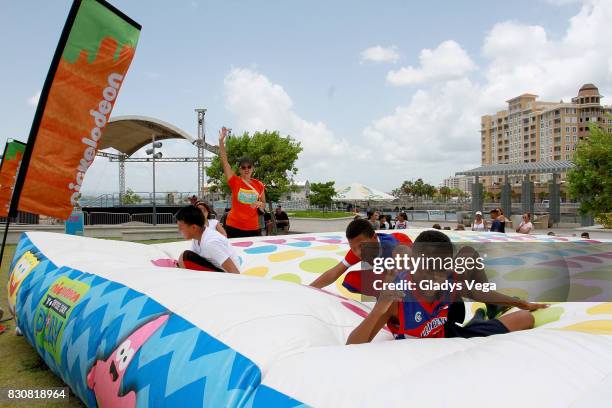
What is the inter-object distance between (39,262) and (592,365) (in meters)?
4.03

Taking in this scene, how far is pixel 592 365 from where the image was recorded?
5.30ft

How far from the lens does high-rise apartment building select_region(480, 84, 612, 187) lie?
267ft

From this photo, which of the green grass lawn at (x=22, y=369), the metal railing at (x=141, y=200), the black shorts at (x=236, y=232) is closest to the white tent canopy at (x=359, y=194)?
the metal railing at (x=141, y=200)

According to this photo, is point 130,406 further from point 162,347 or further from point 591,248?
point 591,248

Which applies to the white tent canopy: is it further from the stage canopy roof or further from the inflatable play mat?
the inflatable play mat

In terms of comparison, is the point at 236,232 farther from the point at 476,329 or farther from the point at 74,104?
the point at 476,329

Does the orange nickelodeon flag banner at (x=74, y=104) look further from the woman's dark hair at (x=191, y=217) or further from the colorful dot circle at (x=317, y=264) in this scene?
the colorful dot circle at (x=317, y=264)

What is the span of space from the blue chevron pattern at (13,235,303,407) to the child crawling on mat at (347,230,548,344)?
563 millimetres

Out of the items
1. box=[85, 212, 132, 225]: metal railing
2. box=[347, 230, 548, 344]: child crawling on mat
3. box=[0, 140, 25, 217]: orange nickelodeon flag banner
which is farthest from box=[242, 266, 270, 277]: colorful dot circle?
box=[85, 212, 132, 225]: metal railing

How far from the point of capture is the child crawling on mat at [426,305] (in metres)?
1.95

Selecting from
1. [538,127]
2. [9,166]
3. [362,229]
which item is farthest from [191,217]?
[538,127]

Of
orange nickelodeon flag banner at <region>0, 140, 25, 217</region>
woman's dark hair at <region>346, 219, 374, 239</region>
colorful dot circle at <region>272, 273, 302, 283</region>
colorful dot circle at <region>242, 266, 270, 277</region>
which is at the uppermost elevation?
orange nickelodeon flag banner at <region>0, 140, 25, 217</region>

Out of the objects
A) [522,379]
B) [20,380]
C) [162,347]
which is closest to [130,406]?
[162,347]

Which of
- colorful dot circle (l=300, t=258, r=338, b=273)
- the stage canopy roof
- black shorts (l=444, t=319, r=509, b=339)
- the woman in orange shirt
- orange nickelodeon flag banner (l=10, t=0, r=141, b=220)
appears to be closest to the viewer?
black shorts (l=444, t=319, r=509, b=339)
